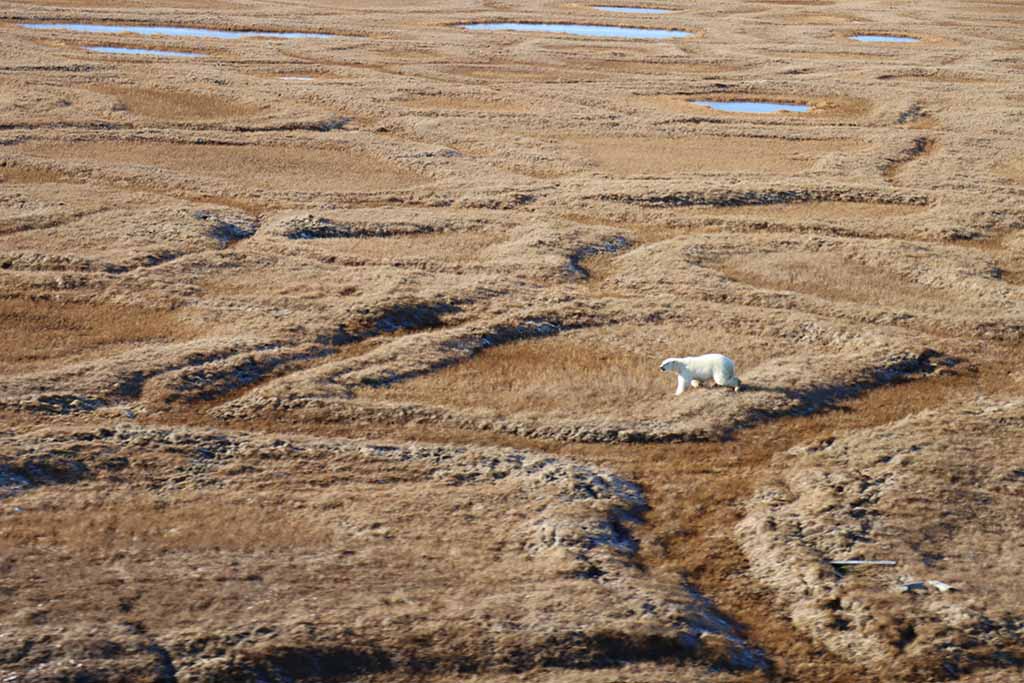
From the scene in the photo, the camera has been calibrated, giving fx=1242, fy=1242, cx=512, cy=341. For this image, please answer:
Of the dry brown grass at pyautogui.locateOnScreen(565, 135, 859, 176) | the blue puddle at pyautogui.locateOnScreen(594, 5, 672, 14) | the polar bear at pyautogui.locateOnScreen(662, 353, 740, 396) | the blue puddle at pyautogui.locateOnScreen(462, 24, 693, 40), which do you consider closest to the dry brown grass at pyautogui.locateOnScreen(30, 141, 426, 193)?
the dry brown grass at pyautogui.locateOnScreen(565, 135, 859, 176)

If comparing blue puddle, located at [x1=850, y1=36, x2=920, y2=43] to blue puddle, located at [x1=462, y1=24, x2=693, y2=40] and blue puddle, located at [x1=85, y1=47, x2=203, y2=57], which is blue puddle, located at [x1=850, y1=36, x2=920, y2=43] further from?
blue puddle, located at [x1=85, y1=47, x2=203, y2=57]

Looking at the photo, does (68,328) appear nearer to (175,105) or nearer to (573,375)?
(573,375)

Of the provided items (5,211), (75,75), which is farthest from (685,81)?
(5,211)

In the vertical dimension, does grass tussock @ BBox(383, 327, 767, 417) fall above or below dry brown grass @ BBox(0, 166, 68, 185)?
below

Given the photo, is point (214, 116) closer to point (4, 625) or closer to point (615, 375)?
point (615, 375)

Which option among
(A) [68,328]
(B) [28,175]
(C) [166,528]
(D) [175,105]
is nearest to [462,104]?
(D) [175,105]

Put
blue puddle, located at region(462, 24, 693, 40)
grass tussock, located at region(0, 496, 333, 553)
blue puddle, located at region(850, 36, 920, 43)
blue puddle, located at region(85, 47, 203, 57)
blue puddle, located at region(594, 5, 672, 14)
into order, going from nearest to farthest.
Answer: grass tussock, located at region(0, 496, 333, 553) < blue puddle, located at region(85, 47, 203, 57) < blue puddle, located at region(850, 36, 920, 43) < blue puddle, located at region(462, 24, 693, 40) < blue puddle, located at region(594, 5, 672, 14)
